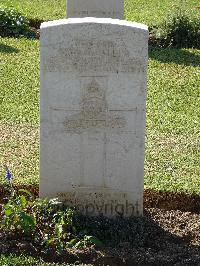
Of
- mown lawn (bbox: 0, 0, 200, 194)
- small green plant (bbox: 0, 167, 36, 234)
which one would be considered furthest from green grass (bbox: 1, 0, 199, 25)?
small green plant (bbox: 0, 167, 36, 234)

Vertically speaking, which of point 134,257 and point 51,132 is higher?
point 51,132

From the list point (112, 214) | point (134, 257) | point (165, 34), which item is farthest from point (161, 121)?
point (165, 34)

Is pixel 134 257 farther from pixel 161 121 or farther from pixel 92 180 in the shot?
pixel 161 121

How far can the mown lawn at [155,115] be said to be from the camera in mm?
6969

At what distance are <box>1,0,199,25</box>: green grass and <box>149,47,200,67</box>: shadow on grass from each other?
2015 millimetres

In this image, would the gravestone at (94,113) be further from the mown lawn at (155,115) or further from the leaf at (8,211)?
the mown lawn at (155,115)

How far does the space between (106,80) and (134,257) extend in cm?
140

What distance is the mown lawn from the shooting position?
697cm

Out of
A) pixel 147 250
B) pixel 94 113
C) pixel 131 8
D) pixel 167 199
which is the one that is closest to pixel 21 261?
pixel 147 250

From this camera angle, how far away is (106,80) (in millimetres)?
5480

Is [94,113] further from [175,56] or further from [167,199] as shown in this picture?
[175,56]

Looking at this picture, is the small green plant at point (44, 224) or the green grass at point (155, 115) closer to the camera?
the small green plant at point (44, 224)

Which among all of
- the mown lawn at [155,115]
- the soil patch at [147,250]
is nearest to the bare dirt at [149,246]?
the soil patch at [147,250]

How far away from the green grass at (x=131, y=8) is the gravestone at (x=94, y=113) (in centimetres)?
917
